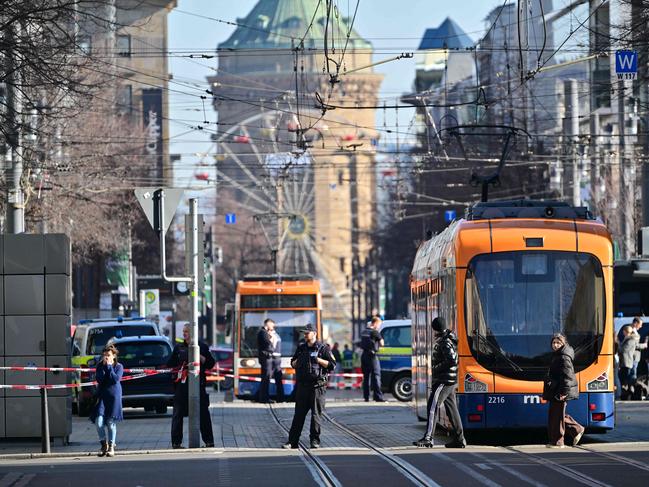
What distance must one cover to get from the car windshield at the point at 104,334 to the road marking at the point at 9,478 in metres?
15.8

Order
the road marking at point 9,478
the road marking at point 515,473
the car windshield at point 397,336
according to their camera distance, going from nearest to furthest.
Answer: the road marking at point 515,473 → the road marking at point 9,478 → the car windshield at point 397,336

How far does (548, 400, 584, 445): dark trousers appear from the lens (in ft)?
65.6

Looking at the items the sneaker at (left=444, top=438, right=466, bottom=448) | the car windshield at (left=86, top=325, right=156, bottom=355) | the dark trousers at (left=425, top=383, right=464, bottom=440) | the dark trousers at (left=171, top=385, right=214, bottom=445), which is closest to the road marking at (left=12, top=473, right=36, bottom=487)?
the dark trousers at (left=171, top=385, right=214, bottom=445)

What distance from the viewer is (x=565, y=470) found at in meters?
16.8

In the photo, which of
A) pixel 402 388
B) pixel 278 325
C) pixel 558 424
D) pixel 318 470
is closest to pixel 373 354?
pixel 402 388

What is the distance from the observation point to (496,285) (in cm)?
2100

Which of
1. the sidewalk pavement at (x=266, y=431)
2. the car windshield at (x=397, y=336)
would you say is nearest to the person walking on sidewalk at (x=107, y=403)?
the sidewalk pavement at (x=266, y=431)

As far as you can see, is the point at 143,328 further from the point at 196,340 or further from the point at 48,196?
the point at 196,340

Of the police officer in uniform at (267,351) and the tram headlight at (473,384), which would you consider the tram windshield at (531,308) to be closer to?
the tram headlight at (473,384)

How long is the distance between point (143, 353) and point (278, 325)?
782cm

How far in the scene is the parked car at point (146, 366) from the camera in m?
30.5

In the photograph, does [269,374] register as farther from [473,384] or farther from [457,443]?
[457,443]

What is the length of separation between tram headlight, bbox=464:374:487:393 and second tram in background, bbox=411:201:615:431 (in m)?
0.01

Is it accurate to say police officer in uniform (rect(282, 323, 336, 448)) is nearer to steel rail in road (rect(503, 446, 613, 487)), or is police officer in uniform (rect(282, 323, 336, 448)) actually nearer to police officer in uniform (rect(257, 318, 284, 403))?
steel rail in road (rect(503, 446, 613, 487))
